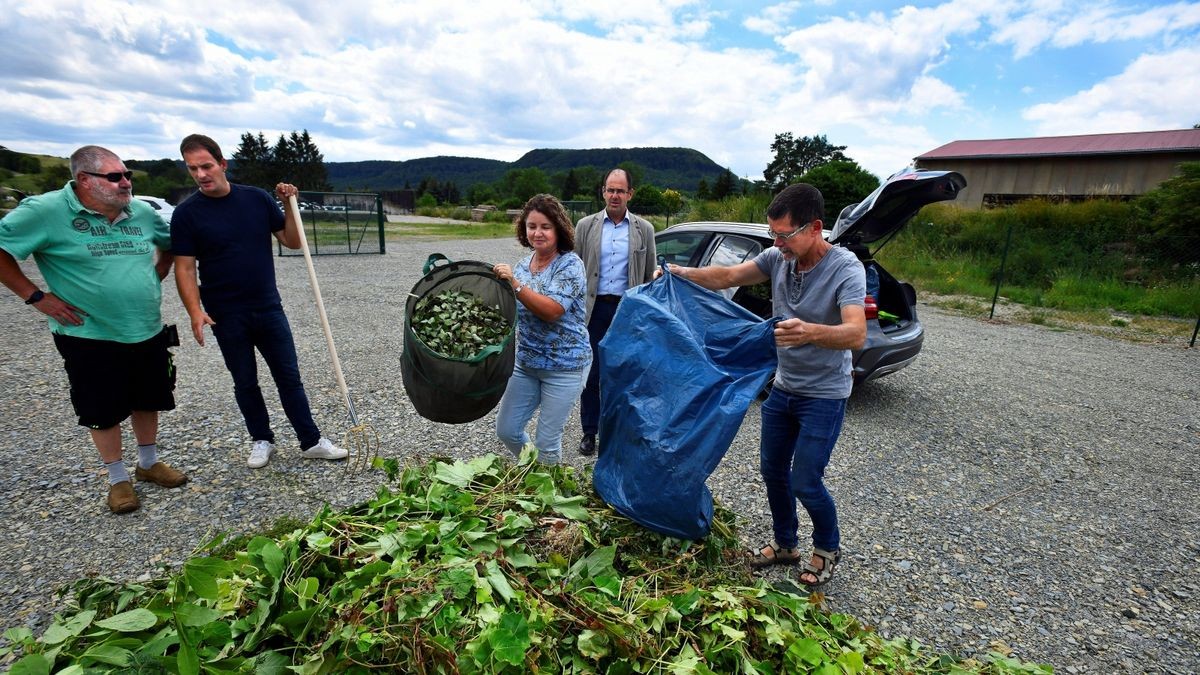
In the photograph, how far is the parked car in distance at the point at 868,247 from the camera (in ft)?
13.2

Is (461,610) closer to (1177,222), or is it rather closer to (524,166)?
(1177,222)

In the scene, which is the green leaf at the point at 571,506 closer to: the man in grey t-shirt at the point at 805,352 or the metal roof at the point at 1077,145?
the man in grey t-shirt at the point at 805,352

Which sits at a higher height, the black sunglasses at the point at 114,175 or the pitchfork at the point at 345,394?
the black sunglasses at the point at 114,175

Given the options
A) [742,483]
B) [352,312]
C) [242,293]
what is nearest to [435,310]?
[242,293]

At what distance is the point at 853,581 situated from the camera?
2832 millimetres

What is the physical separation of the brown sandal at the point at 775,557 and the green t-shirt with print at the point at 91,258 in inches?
134

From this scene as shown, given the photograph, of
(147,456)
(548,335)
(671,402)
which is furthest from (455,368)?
(147,456)

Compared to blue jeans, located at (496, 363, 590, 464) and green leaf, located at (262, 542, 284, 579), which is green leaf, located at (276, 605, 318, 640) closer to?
green leaf, located at (262, 542, 284, 579)

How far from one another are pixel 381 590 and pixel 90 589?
1.03 metres

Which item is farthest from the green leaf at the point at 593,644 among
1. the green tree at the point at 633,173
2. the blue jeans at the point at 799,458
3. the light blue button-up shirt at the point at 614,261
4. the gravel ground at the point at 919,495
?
the green tree at the point at 633,173

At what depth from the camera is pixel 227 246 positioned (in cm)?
321

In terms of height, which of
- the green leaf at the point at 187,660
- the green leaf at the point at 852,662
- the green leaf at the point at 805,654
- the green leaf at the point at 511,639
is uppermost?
the green leaf at the point at 511,639

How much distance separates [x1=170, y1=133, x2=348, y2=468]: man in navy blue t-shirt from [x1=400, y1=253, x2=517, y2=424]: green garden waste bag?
1225 mm

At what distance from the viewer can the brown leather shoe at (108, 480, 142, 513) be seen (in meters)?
3.08
